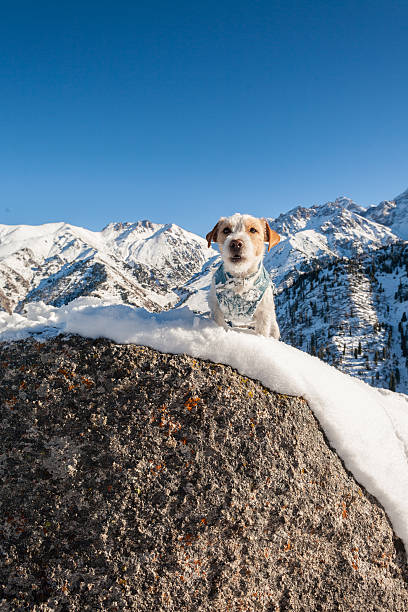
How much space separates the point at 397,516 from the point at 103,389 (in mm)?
4863

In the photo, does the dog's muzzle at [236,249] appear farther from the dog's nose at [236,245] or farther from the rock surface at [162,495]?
the rock surface at [162,495]

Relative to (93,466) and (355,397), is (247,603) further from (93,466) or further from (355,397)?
(355,397)

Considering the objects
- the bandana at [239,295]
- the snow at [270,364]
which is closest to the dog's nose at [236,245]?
the bandana at [239,295]

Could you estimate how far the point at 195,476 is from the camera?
12.6 feet

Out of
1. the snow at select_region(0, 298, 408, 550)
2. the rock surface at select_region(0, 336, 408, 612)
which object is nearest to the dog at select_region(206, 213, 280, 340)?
the snow at select_region(0, 298, 408, 550)

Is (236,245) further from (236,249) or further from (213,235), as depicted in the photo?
(213,235)

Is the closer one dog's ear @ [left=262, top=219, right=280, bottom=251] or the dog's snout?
the dog's snout

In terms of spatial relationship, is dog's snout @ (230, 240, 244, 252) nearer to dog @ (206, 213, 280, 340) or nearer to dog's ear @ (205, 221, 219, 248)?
dog @ (206, 213, 280, 340)

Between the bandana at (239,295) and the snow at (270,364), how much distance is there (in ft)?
2.45

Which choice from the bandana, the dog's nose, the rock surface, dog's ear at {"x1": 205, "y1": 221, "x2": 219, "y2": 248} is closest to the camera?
the rock surface

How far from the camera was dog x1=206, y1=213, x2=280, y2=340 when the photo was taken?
5.75 metres

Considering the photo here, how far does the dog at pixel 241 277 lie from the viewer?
575cm

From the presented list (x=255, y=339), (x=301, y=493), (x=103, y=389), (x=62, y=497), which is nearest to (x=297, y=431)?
(x=301, y=493)

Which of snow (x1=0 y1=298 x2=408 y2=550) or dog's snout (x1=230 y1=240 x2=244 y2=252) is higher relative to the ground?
dog's snout (x1=230 y1=240 x2=244 y2=252)
